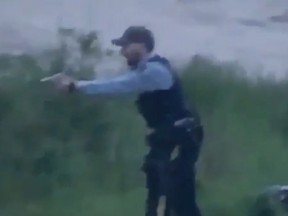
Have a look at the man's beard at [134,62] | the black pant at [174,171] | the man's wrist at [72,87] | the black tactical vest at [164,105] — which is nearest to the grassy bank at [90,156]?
the black pant at [174,171]

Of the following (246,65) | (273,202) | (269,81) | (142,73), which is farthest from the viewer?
(246,65)

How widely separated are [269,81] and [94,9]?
3.67 metres

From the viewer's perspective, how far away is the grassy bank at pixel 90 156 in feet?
30.8

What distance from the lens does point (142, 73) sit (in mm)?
7945

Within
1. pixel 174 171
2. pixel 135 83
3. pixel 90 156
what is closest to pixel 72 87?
pixel 135 83

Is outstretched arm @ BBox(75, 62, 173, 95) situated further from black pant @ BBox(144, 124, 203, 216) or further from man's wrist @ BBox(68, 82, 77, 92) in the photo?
black pant @ BBox(144, 124, 203, 216)

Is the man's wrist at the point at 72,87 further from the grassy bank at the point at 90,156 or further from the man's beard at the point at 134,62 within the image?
the grassy bank at the point at 90,156

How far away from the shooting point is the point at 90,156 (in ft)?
32.8

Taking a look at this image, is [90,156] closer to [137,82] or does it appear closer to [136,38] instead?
[136,38]

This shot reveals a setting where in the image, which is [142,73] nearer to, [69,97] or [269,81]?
[69,97]

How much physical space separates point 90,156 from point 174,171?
1896mm

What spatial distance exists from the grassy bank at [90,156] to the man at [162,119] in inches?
36.4

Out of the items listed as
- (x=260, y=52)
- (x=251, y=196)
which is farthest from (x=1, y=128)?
(x=260, y=52)

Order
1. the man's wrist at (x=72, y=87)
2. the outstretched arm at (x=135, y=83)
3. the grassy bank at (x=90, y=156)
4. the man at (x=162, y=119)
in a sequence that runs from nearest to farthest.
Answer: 1. the man's wrist at (x=72, y=87)
2. the outstretched arm at (x=135, y=83)
3. the man at (x=162, y=119)
4. the grassy bank at (x=90, y=156)
